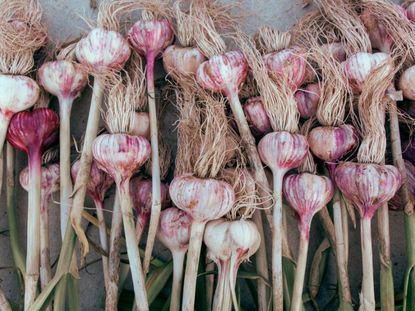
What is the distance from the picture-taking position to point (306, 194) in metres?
0.97

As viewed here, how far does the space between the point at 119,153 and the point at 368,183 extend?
51 centimetres

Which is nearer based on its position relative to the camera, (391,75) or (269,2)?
(391,75)

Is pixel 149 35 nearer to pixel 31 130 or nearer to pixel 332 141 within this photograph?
pixel 31 130

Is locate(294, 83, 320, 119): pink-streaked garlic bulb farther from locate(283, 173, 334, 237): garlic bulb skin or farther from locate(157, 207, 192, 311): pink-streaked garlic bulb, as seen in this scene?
locate(157, 207, 192, 311): pink-streaked garlic bulb

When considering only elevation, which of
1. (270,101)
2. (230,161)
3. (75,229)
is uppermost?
(270,101)

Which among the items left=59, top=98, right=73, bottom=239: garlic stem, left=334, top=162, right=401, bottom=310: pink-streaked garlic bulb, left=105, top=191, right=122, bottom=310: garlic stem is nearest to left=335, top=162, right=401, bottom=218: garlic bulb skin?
left=334, top=162, right=401, bottom=310: pink-streaked garlic bulb

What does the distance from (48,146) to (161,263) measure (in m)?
0.39

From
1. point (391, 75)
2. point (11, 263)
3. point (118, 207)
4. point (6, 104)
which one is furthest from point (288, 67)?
point (11, 263)

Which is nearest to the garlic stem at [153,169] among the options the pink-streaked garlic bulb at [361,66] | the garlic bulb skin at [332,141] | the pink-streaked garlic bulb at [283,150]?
the pink-streaked garlic bulb at [283,150]

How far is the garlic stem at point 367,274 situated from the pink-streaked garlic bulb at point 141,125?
20.2 inches

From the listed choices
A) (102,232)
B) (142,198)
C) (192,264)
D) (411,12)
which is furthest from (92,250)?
(411,12)

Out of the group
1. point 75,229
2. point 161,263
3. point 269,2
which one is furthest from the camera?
point 269,2

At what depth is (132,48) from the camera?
112cm

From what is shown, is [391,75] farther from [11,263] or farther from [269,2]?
[11,263]
